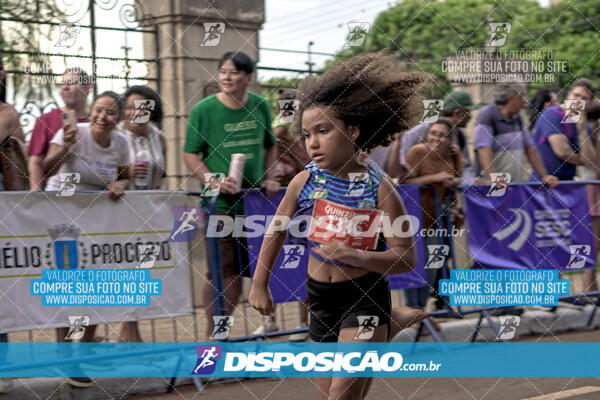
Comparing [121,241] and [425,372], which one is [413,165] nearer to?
[425,372]

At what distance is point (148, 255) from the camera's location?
245 inches

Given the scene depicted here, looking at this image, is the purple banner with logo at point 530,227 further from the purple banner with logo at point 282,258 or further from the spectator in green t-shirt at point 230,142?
the spectator in green t-shirt at point 230,142

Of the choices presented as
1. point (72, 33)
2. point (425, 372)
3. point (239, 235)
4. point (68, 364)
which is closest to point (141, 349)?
point (68, 364)

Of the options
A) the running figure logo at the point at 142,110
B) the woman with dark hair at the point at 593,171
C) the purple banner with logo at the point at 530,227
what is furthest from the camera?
the woman with dark hair at the point at 593,171

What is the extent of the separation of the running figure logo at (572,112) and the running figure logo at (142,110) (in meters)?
4.02

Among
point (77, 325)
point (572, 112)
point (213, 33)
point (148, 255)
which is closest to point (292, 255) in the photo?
point (148, 255)

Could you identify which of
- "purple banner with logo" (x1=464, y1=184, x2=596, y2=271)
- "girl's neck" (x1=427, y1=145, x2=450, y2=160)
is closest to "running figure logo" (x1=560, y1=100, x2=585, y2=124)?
"purple banner with logo" (x1=464, y1=184, x2=596, y2=271)

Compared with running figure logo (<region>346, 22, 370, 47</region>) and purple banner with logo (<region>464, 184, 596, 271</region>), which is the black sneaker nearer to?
running figure logo (<region>346, 22, 370, 47</region>)

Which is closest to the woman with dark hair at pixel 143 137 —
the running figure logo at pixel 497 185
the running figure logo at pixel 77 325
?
the running figure logo at pixel 77 325

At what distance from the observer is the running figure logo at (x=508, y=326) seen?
303 inches

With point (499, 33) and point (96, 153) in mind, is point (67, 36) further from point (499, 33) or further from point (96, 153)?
point (499, 33)

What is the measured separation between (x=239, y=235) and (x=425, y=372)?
155cm

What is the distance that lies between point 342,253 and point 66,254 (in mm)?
2507

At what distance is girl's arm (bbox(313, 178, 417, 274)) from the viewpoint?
3.97 metres
